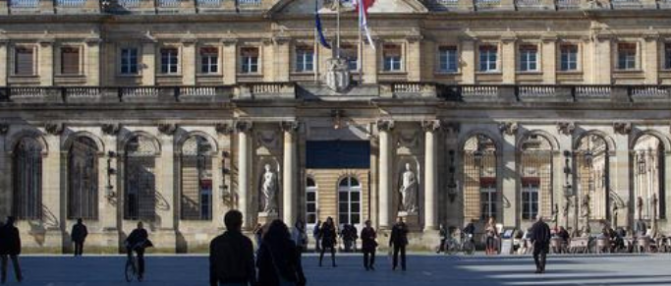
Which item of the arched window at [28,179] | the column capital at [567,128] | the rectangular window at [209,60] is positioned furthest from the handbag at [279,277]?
the rectangular window at [209,60]

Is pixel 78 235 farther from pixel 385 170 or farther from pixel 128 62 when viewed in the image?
pixel 128 62

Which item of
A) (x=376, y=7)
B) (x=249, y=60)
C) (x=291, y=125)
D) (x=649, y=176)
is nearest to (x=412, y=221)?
(x=291, y=125)

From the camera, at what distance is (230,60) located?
293ft

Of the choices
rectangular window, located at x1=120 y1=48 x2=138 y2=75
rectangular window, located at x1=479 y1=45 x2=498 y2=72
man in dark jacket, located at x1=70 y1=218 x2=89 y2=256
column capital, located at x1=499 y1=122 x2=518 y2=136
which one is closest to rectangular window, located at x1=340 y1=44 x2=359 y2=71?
rectangular window, located at x1=479 y1=45 x2=498 y2=72

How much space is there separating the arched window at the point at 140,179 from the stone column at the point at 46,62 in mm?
9140

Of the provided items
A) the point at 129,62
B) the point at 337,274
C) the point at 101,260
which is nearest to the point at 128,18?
the point at 129,62

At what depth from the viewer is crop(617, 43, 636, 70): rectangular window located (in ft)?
289

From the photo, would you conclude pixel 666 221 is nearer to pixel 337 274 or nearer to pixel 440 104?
pixel 440 104

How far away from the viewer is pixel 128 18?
88812mm

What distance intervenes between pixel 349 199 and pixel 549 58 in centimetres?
1662

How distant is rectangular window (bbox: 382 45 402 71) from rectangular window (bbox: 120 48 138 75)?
12.5 meters

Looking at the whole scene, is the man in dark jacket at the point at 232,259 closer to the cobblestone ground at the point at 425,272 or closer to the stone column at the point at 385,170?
the cobblestone ground at the point at 425,272

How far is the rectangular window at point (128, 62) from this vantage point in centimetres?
8956

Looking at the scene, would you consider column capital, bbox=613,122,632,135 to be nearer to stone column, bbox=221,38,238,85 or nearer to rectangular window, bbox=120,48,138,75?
stone column, bbox=221,38,238,85
